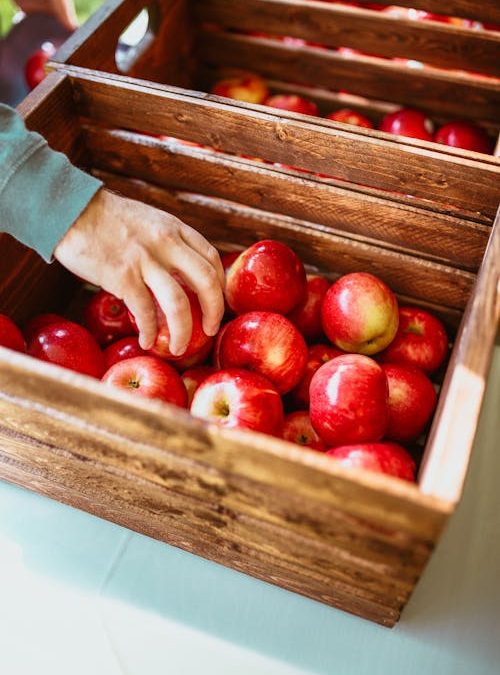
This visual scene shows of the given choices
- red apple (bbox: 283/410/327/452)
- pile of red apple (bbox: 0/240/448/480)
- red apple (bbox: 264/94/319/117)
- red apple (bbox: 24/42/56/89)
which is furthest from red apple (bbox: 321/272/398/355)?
red apple (bbox: 24/42/56/89)

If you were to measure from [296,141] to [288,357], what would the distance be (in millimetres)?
316

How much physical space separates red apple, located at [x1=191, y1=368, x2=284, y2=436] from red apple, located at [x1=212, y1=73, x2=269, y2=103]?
786 mm

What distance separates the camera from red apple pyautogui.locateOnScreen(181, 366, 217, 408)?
94 cm

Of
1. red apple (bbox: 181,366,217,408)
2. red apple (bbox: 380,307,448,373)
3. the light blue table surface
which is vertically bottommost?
the light blue table surface

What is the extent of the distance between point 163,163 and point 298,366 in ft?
1.35

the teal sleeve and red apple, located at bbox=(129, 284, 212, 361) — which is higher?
the teal sleeve

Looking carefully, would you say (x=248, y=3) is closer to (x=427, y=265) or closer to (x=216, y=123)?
(x=216, y=123)

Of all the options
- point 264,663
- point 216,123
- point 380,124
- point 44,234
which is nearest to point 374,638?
point 264,663

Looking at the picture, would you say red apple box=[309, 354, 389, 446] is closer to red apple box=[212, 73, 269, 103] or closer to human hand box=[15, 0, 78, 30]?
red apple box=[212, 73, 269, 103]

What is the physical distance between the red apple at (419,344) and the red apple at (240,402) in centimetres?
24

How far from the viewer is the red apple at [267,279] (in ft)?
3.07

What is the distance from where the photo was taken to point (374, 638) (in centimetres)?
82

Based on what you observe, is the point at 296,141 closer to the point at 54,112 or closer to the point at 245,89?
the point at 54,112

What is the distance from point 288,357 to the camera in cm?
90
